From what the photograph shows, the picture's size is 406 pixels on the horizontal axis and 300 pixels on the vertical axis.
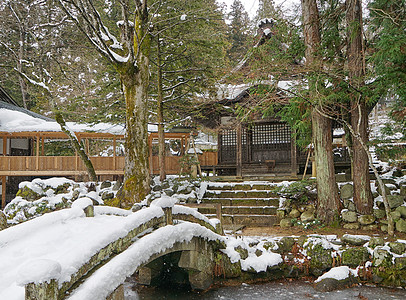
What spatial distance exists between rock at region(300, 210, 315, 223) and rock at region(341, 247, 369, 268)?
2.87m

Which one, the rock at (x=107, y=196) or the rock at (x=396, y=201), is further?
the rock at (x=107, y=196)

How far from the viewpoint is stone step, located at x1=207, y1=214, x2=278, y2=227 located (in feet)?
39.1

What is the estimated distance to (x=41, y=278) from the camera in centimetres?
Result: 287

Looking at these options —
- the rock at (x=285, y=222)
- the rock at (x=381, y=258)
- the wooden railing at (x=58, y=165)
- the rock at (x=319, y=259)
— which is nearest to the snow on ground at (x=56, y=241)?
the rock at (x=319, y=259)

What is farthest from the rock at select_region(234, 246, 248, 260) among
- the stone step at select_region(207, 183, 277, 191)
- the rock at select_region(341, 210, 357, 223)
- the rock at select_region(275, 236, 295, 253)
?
the stone step at select_region(207, 183, 277, 191)

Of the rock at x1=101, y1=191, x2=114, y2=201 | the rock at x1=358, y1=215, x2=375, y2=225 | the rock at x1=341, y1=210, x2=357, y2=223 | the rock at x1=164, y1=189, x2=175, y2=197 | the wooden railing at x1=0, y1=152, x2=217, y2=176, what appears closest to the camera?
the rock at x1=358, y1=215, x2=375, y2=225

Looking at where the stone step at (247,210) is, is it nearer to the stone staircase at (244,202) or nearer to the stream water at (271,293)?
the stone staircase at (244,202)

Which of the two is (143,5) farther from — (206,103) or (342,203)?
(342,203)

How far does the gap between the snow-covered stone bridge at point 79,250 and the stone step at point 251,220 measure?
559cm

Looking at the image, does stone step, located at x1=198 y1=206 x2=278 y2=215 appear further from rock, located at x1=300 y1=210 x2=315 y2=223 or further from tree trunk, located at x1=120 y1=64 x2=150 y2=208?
tree trunk, located at x1=120 y1=64 x2=150 y2=208

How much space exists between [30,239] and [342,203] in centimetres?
953

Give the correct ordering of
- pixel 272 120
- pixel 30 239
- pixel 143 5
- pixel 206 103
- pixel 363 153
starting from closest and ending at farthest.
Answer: pixel 30 239 → pixel 363 153 → pixel 143 5 → pixel 206 103 → pixel 272 120

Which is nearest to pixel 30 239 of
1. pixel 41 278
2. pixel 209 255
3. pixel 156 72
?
pixel 41 278

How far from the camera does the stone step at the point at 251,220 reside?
1191cm
